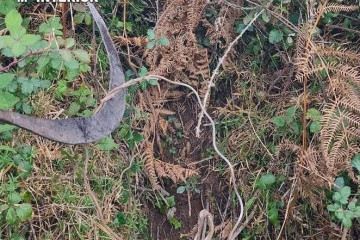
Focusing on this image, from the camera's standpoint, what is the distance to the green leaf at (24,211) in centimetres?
188

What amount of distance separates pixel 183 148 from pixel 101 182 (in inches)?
15.2

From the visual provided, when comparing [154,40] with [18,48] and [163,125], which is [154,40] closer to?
[163,125]

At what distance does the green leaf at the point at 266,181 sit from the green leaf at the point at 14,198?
87cm

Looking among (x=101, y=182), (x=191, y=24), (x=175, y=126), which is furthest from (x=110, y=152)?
(x=191, y=24)

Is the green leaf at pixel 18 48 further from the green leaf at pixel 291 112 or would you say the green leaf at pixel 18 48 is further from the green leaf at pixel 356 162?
the green leaf at pixel 356 162

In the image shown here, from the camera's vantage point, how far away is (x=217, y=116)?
2348 millimetres

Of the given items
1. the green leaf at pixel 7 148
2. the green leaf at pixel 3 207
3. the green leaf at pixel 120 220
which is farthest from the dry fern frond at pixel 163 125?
the green leaf at pixel 3 207

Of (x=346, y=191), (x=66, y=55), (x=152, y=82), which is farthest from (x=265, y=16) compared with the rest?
(x=66, y=55)

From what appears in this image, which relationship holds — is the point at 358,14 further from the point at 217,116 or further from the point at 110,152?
the point at 110,152

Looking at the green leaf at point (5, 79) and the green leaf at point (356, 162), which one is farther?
the green leaf at point (356, 162)

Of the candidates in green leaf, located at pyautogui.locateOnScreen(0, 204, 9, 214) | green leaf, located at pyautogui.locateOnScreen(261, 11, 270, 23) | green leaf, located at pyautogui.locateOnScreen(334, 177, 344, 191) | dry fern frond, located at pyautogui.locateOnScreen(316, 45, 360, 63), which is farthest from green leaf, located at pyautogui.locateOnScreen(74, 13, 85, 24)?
green leaf, located at pyautogui.locateOnScreen(334, 177, 344, 191)

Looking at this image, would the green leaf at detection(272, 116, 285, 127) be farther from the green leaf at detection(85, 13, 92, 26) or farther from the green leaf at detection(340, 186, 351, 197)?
the green leaf at detection(85, 13, 92, 26)

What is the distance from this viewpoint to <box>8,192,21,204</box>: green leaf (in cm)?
190

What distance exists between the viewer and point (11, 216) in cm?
188
